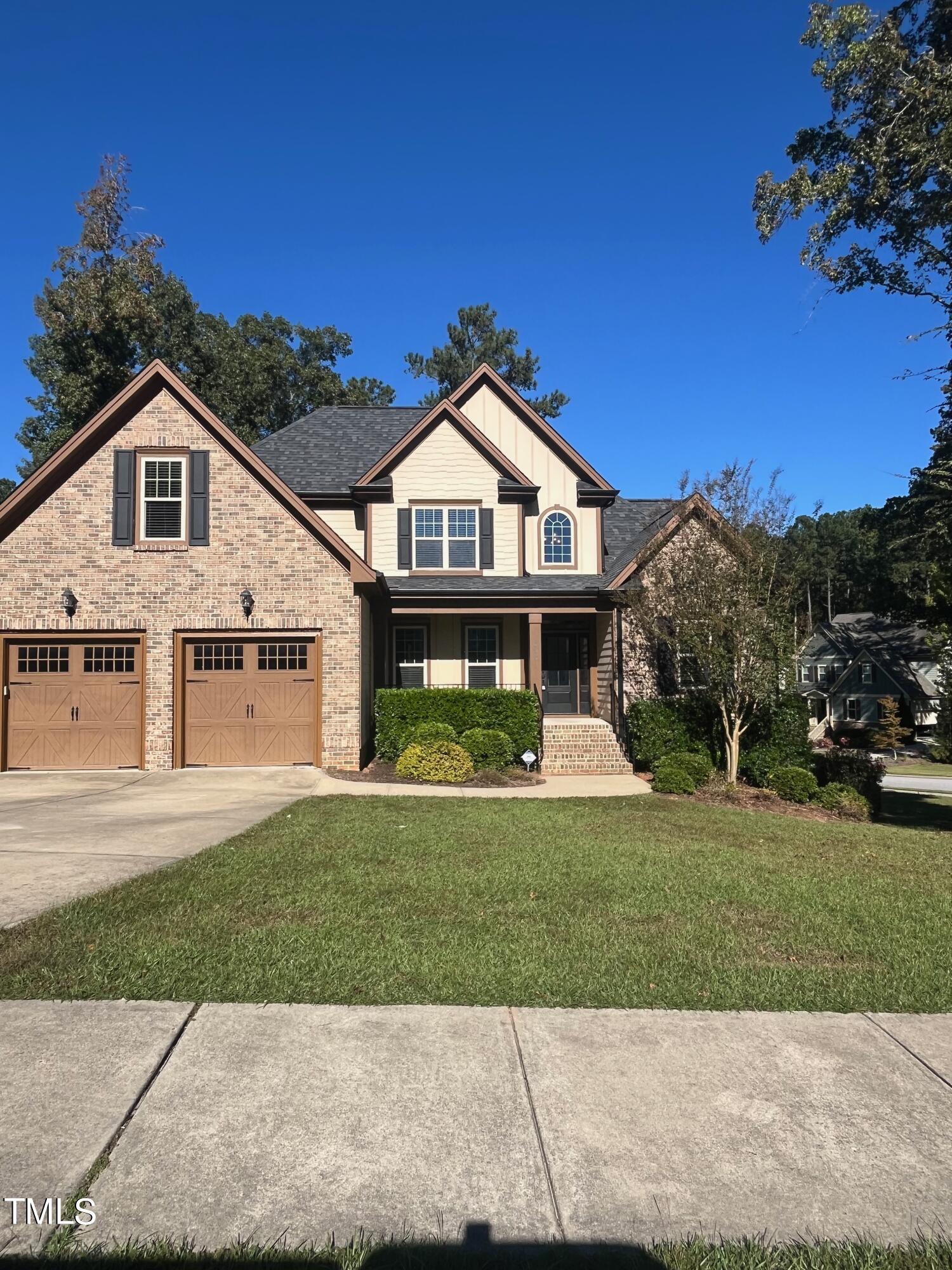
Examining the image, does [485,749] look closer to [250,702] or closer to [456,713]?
[456,713]

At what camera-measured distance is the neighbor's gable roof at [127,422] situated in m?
14.1

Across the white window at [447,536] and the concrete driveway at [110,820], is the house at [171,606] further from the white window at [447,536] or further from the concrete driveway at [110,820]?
the white window at [447,536]

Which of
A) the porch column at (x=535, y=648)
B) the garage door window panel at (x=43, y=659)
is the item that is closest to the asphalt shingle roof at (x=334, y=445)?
the porch column at (x=535, y=648)

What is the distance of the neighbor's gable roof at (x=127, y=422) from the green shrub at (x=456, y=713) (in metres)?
2.71

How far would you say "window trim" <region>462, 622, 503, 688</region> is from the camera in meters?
18.8

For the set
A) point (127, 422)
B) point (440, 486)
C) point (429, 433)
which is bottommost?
point (440, 486)

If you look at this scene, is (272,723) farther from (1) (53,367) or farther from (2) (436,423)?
(1) (53,367)

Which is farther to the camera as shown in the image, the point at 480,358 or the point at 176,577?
the point at 480,358

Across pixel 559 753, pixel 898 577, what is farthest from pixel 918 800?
pixel 898 577

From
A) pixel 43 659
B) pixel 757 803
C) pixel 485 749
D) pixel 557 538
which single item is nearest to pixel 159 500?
pixel 43 659

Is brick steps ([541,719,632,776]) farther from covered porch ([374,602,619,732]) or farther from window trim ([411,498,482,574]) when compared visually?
window trim ([411,498,482,574])

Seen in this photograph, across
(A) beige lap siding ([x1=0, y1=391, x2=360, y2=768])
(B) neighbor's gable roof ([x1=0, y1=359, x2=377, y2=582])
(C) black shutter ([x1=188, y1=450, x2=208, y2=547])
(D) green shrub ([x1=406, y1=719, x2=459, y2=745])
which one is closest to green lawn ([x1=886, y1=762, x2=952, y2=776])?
(D) green shrub ([x1=406, y1=719, x2=459, y2=745])

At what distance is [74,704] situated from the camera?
46.9ft

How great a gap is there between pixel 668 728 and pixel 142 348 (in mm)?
29891
